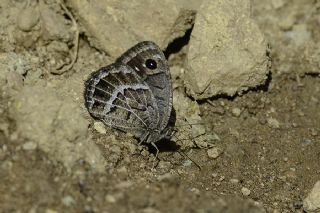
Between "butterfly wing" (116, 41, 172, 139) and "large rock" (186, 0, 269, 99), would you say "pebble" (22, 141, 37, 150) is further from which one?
"large rock" (186, 0, 269, 99)

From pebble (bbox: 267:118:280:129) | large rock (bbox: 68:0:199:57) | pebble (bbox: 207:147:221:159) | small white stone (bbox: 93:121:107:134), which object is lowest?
pebble (bbox: 207:147:221:159)

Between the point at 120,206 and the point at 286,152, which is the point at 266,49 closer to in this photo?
the point at 286,152

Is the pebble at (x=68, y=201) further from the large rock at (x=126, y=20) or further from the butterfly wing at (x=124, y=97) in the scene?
the large rock at (x=126, y=20)

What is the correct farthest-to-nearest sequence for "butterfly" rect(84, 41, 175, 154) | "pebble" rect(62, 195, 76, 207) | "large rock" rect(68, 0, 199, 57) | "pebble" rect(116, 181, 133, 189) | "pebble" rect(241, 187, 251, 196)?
"large rock" rect(68, 0, 199, 57)
"butterfly" rect(84, 41, 175, 154)
"pebble" rect(241, 187, 251, 196)
"pebble" rect(116, 181, 133, 189)
"pebble" rect(62, 195, 76, 207)

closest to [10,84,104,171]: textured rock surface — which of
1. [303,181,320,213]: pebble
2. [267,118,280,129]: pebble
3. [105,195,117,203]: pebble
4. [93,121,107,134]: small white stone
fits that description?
[105,195,117,203]: pebble

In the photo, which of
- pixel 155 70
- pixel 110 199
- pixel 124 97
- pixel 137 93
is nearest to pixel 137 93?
pixel 137 93

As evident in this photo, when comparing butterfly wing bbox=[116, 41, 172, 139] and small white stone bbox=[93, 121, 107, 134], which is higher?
butterfly wing bbox=[116, 41, 172, 139]

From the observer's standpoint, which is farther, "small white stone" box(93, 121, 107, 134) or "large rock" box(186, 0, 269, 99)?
"large rock" box(186, 0, 269, 99)
